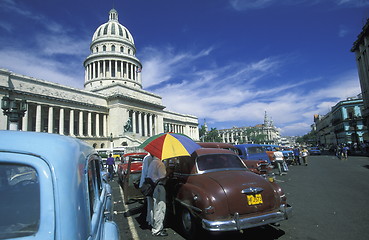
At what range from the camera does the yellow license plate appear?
3.99 meters

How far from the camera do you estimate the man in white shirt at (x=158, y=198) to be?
15.5ft

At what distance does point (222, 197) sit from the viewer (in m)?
3.90

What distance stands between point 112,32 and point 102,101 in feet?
84.0

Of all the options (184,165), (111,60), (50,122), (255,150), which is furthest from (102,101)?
(184,165)

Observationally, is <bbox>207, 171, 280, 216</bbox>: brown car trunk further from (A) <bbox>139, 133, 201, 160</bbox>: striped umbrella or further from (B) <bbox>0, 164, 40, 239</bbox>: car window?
(B) <bbox>0, 164, 40, 239</bbox>: car window

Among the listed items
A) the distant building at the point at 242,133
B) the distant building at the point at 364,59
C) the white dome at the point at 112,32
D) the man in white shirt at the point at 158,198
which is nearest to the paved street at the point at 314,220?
the man in white shirt at the point at 158,198

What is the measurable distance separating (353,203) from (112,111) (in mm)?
42536

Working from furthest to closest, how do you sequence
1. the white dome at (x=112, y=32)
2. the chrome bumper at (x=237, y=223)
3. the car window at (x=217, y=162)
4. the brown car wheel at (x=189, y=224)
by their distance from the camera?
1. the white dome at (x=112, y=32)
2. the car window at (x=217, y=162)
3. the brown car wheel at (x=189, y=224)
4. the chrome bumper at (x=237, y=223)

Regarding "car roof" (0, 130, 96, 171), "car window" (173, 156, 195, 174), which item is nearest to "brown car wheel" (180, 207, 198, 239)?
"car window" (173, 156, 195, 174)

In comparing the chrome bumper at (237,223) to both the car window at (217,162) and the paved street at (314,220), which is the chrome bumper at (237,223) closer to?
the paved street at (314,220)

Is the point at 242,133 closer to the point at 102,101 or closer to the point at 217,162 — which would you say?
the point at 102,101

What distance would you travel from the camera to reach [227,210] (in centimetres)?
384

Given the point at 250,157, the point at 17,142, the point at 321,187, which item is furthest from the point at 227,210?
the point at 250,157

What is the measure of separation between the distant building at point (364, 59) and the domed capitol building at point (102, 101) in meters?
39.0
